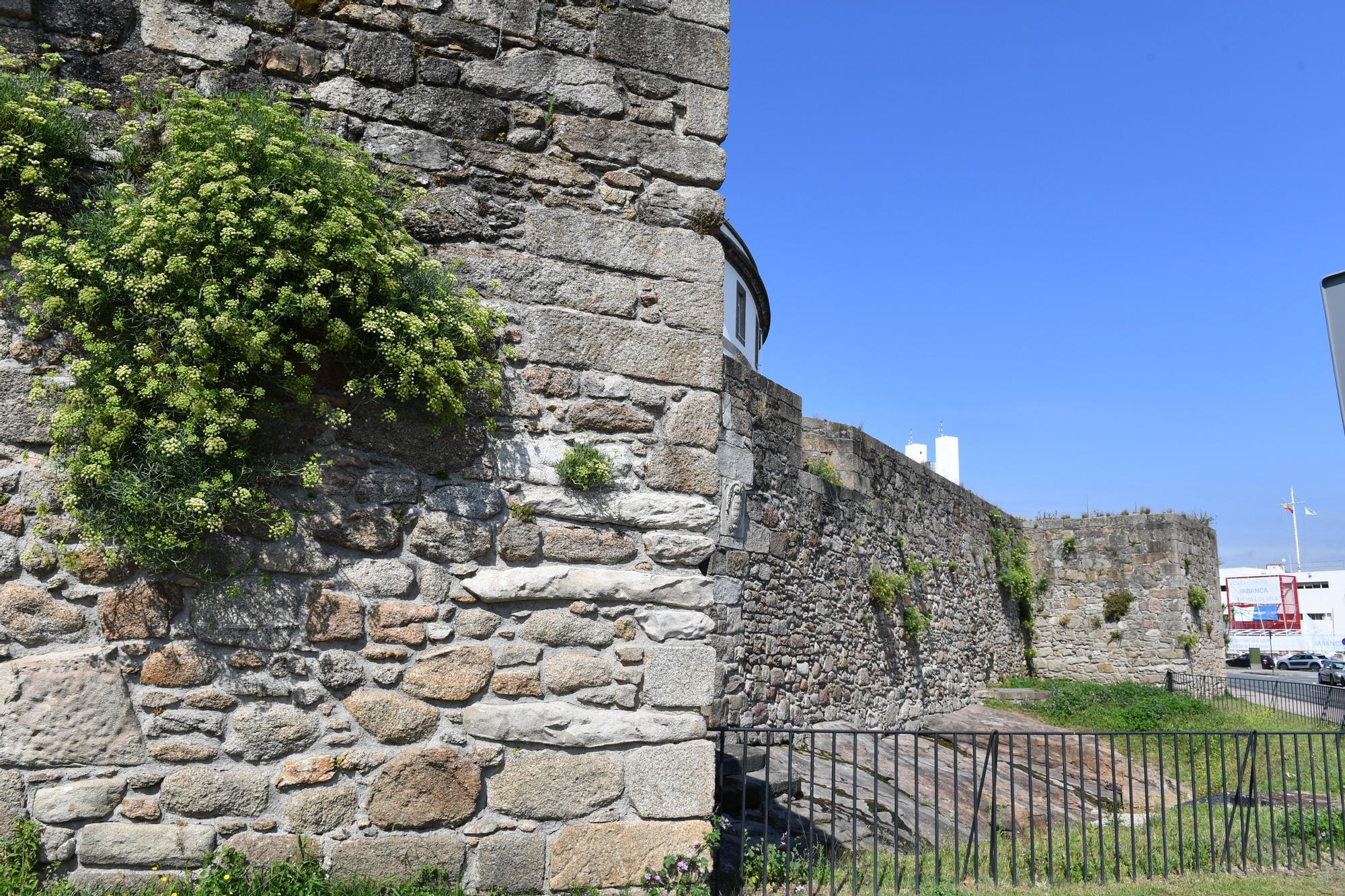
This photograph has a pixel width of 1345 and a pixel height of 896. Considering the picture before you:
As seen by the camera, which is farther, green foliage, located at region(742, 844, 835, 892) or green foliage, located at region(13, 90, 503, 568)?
green foliage, located at region(742, 844, 835, 892)

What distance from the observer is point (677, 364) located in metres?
3.93

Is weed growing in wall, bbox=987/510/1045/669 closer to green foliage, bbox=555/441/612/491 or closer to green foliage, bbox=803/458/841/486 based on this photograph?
green foliage, bbox=803/458/841/486

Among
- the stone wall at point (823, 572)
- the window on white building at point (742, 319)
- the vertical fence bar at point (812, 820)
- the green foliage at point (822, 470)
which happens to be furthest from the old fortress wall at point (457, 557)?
the window on white building at point (742, 319)

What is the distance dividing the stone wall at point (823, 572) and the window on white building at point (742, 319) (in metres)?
7.88

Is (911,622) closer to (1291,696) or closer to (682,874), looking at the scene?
(682,874)

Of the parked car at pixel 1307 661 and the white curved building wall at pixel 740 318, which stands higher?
the white curved building wall at pixel 740 318

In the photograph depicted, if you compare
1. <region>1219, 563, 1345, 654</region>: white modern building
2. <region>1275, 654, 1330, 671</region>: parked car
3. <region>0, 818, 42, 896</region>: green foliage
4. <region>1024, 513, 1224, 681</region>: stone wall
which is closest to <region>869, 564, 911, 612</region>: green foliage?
<region>1024, 513, 1224, 681</region>: stone wall

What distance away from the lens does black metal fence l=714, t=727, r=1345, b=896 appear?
538 centimetres

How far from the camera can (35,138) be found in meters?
3.24

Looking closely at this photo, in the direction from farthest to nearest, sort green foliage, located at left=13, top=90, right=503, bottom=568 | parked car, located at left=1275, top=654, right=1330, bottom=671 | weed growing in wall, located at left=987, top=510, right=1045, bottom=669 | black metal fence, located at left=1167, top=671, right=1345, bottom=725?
parked car, located at left=1275, top=654, right=1330, bottom=671
weed growing in wall, located at left=987, top=510, right=1045, bottom=669
black metal fence, located at left=1167, top=671, right=1345, bottom=725
green foliage, located at left=13, top=90, right=503, bottom=568

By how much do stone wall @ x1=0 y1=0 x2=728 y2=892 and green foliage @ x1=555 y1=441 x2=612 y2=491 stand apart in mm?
55

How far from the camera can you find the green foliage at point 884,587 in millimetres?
11789

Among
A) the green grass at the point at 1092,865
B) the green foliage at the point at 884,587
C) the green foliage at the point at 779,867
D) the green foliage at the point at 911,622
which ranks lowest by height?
the green grass at the point at 1092,865

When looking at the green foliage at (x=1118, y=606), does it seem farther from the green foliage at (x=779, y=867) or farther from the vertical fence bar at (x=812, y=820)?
the green foliage at (x=779, y=867)
